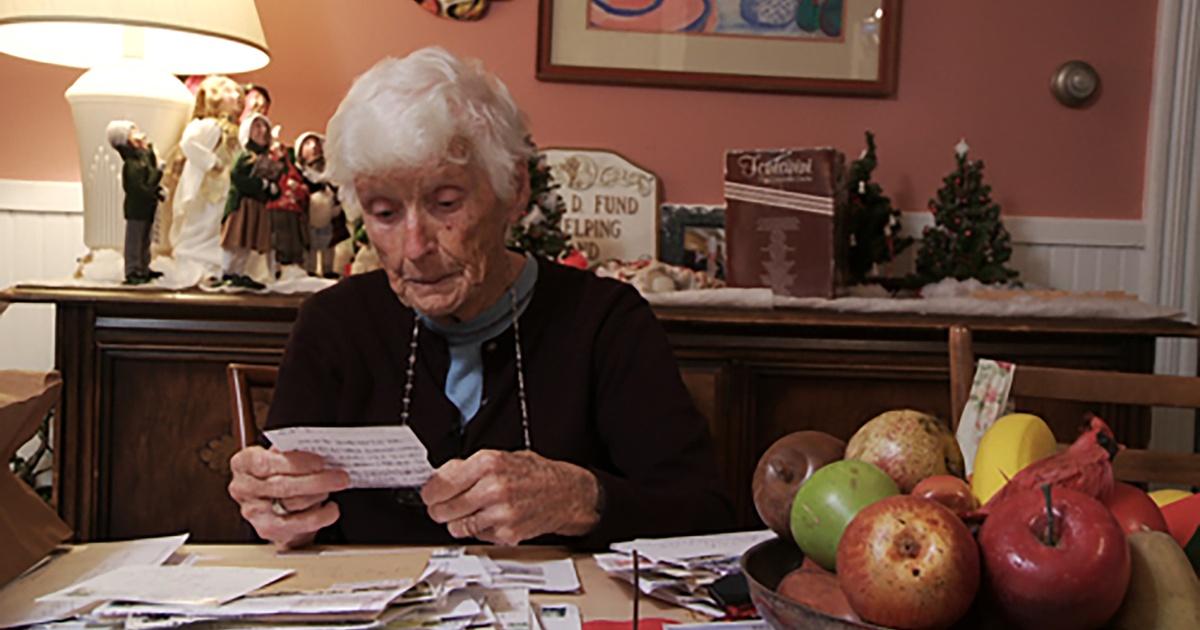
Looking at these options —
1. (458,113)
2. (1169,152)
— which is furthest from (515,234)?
(1169,152)

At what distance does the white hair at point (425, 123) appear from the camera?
1.42 meters

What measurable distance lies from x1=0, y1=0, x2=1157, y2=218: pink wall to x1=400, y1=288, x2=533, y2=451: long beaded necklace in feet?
3.74

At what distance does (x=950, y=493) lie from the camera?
75 cm

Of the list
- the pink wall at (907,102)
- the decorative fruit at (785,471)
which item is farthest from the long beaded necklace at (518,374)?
the pink wall at (907,102)

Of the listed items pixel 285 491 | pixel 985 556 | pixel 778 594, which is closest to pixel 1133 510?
pixel 985 556

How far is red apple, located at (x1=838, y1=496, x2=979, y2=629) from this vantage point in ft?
2.03

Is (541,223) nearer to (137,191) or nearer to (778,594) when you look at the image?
(137,191)

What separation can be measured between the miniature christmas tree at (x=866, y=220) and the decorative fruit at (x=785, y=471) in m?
1.62

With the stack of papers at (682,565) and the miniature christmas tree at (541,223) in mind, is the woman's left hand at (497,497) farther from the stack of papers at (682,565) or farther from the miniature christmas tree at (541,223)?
the miniature christmas tree at (541,223)

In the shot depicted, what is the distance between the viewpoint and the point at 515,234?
230 centimetres

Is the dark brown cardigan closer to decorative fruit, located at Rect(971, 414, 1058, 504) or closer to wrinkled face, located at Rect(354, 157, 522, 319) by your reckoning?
wrinkled face, located at Rect(354, 157, 522, 319)

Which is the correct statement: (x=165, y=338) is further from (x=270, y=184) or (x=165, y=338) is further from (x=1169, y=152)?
(x=1169, y=152)

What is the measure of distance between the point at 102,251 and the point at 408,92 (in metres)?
1.18

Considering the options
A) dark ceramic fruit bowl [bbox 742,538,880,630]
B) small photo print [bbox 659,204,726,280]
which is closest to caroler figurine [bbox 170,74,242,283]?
small photo print [bbox 659,204,726,280]
